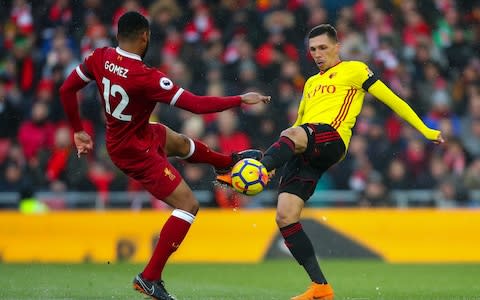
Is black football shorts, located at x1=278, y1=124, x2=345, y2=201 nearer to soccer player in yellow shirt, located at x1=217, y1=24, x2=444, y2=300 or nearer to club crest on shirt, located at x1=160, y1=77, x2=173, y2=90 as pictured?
soccer player in yellow shirt, located at x1=217, y1=24, x2=444, y2=300

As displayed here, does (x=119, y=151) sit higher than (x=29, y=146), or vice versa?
(x=119, y=151)

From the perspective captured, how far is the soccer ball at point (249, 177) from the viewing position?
8.60 m

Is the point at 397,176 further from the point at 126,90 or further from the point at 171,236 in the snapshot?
the point at 126,90

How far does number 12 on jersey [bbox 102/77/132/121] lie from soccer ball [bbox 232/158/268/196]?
999 millimetres

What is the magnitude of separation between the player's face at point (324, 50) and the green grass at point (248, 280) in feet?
7.00

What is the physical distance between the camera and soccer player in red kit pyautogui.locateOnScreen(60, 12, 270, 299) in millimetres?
8461

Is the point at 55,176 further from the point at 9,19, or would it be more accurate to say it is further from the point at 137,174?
the point at 137,174

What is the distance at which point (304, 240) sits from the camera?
9141 millimetres

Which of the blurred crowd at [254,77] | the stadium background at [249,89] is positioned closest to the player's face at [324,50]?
the stadium background at [249,89]

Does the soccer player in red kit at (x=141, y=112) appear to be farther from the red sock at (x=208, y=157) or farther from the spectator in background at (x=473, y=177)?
the spectator in background at (x=473, y=177)

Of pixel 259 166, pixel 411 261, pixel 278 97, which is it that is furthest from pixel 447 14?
pixel 259 166

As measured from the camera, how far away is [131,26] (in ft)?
28.1

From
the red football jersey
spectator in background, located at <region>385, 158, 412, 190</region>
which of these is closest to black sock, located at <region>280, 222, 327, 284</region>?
the red football jersey

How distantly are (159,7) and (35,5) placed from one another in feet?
7.49
